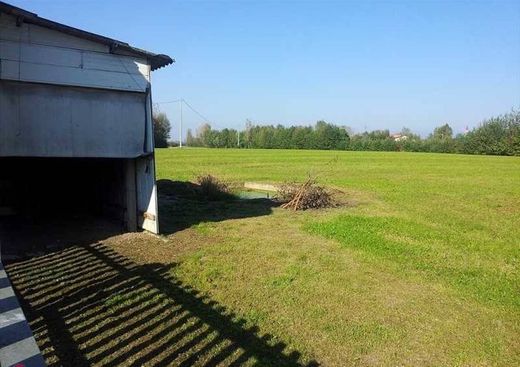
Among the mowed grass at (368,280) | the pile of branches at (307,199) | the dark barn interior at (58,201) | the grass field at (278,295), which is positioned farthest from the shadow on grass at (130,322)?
the pile of branches at (307,199)

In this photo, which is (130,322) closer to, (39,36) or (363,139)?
(39,36)

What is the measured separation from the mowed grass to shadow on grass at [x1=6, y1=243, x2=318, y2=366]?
0.41 meters

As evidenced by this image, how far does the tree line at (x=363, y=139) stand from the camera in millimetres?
82312

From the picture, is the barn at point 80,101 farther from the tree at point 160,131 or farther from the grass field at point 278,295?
the tree at point 160,131

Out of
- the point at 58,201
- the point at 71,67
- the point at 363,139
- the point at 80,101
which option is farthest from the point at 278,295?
the point at 363,139

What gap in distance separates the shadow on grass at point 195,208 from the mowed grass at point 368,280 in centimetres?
33

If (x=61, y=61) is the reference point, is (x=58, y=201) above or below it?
below

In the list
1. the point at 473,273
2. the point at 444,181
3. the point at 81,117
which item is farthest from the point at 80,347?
the point at 444,181

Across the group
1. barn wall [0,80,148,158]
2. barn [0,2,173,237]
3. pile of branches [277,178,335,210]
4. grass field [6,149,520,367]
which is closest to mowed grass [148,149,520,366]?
grass field [6,149,520,367]

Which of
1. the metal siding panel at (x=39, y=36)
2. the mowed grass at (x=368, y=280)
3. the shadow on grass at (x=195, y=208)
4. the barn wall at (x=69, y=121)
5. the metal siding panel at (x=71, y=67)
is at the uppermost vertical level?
the metal siding panel at (x=39, y=36)

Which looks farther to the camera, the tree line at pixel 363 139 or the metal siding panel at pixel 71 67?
the tree line at pixel 363 139

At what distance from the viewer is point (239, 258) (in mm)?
9148

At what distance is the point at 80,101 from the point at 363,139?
98.0 m

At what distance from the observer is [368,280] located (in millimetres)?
7879
